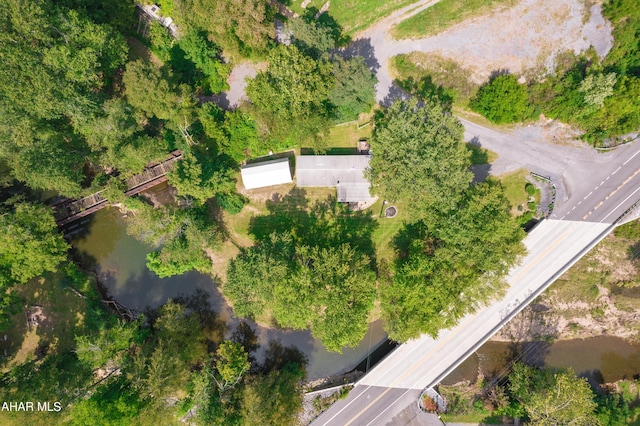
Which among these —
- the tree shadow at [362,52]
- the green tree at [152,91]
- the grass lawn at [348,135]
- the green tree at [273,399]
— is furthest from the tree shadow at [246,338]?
the tree shadow at [362,52]

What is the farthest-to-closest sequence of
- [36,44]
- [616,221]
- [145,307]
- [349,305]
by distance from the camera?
[145,307]
[616,221]
[349,305]
[36,44]

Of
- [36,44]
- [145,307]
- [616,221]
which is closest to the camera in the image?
[36,44]

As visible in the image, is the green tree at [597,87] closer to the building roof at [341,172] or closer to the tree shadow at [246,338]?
the building roof at [341,172]

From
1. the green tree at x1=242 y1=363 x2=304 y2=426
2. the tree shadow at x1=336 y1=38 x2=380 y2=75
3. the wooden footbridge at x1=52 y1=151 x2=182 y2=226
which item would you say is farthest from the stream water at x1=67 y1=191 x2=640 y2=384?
the tree shadow at x1=336 y1=38 x2=380 y2=75

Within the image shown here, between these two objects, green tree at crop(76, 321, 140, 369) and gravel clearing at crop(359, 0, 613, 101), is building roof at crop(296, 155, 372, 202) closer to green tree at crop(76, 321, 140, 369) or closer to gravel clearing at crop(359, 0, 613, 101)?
gravel clearing at crop(359, 0, 613, 101)

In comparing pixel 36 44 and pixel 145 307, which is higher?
pixel 36 44

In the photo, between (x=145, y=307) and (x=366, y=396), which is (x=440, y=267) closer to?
(x=366, y=396)

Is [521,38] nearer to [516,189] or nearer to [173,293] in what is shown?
[516,189]

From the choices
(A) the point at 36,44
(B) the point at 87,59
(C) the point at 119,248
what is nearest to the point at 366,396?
(C) the point at 119,248
